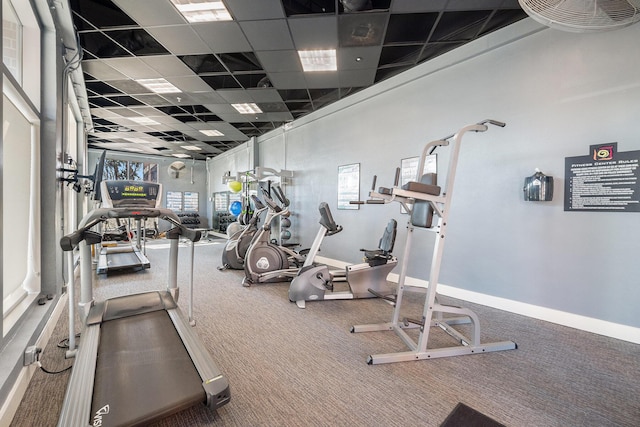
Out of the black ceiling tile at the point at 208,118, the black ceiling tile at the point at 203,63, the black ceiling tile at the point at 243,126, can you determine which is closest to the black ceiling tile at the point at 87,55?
the black ceiling tile at the point at 203,63

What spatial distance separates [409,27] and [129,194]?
3.87m

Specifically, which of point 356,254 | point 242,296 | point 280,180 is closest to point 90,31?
point 242,296

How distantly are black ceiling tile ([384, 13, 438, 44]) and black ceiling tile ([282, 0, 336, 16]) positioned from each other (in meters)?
0.80

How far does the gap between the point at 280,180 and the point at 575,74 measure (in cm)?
602

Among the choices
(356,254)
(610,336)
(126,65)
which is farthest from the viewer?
(356,254)

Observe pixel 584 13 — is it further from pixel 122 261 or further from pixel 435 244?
pixel 122 261

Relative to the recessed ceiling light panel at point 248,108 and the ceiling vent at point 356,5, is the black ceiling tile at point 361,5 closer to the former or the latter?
the ceiling vent at point 356,5

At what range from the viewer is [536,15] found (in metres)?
1.86

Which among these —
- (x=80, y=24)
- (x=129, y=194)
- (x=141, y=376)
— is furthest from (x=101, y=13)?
(x=141, y=376)

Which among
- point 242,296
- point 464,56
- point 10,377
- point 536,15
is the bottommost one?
point 242,296

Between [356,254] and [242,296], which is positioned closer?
[242,296]

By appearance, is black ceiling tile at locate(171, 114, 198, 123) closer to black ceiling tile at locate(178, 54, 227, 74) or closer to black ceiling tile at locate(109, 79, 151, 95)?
black ceiling tile at locate(109, 79, 151, 95)

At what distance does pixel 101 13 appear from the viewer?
3318mm

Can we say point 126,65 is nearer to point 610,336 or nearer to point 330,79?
point 330,79
